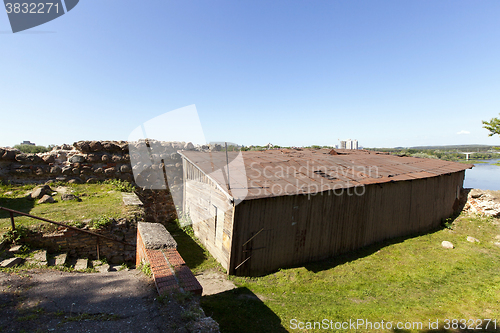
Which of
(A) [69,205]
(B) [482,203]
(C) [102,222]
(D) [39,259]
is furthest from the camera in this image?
(B) [482,203]

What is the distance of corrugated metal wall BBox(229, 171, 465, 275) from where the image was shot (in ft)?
21.4

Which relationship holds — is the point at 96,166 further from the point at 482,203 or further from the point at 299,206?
the point at 482,203

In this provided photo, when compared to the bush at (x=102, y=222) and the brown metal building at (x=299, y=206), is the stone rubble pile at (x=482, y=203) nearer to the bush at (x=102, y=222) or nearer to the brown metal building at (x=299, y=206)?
the brown metal building at (x=299, y=206)

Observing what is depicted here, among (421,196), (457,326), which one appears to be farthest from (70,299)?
(421,196)

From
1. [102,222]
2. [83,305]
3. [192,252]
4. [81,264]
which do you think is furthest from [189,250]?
[83,305]

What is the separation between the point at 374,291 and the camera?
6086mm

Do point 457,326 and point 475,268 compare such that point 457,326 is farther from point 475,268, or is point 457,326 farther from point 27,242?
point 27,242

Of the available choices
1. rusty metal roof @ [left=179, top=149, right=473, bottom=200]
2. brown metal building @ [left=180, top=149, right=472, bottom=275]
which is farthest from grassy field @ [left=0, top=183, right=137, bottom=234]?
rusty metal roof @ [left=179, top=149, right=473, bottom=200]

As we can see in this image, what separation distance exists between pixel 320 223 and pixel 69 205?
27.7 ft

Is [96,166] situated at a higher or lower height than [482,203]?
higher

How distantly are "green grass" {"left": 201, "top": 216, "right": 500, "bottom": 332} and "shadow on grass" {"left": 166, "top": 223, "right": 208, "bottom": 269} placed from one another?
6.21 feet

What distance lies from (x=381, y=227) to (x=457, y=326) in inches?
177

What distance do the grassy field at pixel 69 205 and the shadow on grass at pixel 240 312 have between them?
4032 millimetres

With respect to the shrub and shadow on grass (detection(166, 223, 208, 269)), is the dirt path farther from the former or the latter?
the shrub
